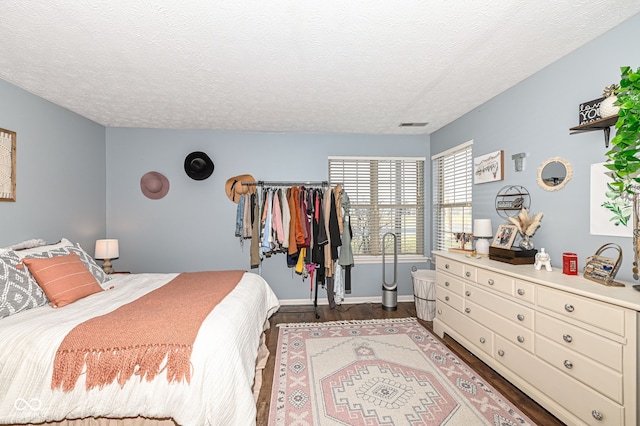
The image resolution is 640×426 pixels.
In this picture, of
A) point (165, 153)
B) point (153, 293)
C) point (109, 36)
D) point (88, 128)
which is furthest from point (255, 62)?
point (88, 128)

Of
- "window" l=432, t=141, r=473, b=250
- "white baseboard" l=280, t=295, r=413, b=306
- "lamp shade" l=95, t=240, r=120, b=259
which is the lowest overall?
"white baseboard" l=280, t=295, r=413, b=306

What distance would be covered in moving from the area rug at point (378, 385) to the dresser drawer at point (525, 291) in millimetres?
758

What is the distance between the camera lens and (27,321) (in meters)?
1.66

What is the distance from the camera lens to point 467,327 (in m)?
2.63

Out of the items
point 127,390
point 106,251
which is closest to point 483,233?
point 127,390

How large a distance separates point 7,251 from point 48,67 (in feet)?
4.94

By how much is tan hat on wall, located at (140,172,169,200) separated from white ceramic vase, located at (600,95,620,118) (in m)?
4.63

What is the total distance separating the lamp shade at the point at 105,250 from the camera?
3.41 m

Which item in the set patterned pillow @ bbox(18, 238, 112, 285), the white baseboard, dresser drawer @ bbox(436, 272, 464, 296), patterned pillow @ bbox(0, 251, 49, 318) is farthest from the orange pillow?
dresser drawer @ bbox(436, 272, 464, 296)

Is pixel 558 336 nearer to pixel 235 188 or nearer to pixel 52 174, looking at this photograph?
pixel 235 188

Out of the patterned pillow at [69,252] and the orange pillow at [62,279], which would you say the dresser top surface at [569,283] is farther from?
the patterned pillow at [69,252]

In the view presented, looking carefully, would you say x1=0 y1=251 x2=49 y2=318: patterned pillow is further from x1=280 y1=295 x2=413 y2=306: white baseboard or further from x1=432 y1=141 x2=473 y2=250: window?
x1=432 y1=141 x2=473 y2=250: window

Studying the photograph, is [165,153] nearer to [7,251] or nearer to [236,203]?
[236,203]

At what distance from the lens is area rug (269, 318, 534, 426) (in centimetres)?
187
